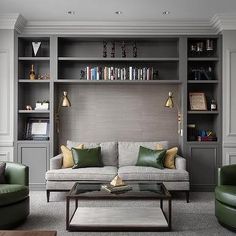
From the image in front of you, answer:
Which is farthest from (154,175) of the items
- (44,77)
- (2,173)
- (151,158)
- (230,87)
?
(44,77)

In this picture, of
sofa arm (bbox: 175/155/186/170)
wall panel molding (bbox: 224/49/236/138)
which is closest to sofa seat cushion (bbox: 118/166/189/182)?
sofa arm (bbox: 175/155/186/170)

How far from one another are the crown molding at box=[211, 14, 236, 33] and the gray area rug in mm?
2774

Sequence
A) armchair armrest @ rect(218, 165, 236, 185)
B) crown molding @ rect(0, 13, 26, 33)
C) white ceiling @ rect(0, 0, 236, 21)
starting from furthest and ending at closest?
crown molding @ rect(0, 13, 26, 33)
white ceiling @ rect(0, 0, 236, 21)
armchair armrest @ rect(218, 165, 236, 185)

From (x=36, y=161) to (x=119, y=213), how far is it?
2.08 metres

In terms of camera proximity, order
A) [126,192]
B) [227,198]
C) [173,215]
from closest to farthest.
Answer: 1. [227,198]
2. [126,192]
3. [173,215]

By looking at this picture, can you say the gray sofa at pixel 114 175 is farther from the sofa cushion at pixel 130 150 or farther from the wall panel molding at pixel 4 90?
the wall panel molding at pixel 4 90

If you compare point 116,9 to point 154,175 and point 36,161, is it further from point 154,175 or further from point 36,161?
point 36,161

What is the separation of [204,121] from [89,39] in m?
2.52

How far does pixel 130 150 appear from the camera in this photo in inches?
217

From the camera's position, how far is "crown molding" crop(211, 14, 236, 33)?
524 cm

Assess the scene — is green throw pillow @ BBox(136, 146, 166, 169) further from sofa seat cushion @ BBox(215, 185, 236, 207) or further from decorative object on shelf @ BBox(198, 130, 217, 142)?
sofa seat cushion @ BBox(215, 185, 236, 207)

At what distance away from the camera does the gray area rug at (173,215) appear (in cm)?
362

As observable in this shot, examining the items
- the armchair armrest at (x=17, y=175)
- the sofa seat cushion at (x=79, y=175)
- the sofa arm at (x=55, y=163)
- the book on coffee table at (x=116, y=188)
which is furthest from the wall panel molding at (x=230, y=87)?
the armchair armrest at (x=17, y=175)

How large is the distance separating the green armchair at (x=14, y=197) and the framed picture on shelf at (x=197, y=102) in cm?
304
